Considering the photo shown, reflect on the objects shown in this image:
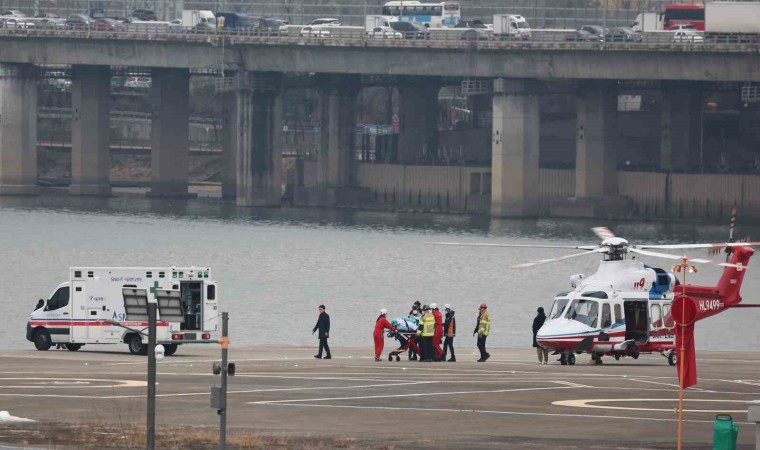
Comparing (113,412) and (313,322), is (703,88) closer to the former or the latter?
(313,322)

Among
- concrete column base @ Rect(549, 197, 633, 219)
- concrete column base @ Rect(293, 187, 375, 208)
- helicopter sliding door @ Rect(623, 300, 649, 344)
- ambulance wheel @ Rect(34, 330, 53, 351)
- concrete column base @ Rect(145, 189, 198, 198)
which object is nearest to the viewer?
helicopter sliding door @ Rect(623, 300, 649, 344)

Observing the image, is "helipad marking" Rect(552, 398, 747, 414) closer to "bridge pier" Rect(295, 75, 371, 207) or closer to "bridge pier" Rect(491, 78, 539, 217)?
"bridge pier" Rect(491, 78, 539, 217)

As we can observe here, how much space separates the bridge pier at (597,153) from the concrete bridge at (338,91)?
0.12m

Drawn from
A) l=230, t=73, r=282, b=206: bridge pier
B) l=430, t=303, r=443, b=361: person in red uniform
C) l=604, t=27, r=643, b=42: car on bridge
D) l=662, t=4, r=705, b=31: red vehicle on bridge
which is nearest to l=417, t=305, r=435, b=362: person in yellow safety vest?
l=430, t=303, r=443, b=361: person in red uniform

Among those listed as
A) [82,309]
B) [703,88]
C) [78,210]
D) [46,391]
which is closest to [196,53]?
[78,210]

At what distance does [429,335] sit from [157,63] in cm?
10720

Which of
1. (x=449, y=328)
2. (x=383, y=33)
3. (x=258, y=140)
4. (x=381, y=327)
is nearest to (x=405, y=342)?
(x=449, y=328)

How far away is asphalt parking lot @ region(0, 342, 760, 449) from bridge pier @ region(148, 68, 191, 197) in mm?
117092

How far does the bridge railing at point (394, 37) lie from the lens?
132125mm

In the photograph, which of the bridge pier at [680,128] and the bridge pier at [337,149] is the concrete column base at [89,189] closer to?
the bridge pier at [337,149]

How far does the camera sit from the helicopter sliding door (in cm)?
4938

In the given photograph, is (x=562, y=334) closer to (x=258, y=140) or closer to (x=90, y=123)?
(x=258, y=140)

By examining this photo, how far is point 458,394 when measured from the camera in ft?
129

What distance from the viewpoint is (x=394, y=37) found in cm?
14538
